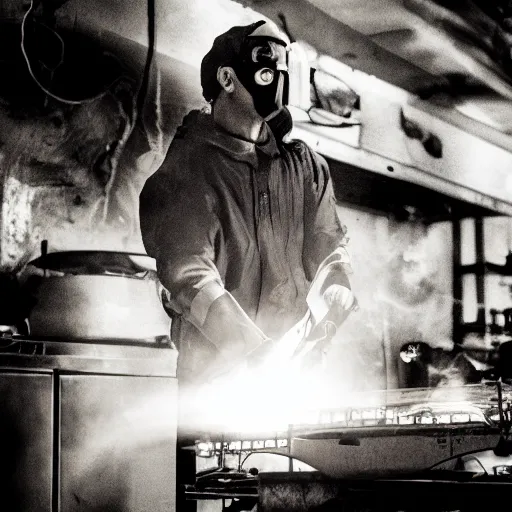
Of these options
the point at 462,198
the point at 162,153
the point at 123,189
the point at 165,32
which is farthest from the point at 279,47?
the point at 462,198

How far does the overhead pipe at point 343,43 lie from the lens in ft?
12.1

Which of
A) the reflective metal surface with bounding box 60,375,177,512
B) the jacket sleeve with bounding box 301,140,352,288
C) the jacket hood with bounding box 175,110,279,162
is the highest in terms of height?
the jacket hood with bounding box 175,110,279,162

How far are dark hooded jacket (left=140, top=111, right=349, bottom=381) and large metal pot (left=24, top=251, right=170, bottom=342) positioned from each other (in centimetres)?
9

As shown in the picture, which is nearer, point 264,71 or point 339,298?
point 264,71

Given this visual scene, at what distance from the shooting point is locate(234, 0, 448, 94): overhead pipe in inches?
145

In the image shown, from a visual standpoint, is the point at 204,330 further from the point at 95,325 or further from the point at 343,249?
the point at 343,249

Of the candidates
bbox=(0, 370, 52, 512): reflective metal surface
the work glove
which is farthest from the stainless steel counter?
the work glove

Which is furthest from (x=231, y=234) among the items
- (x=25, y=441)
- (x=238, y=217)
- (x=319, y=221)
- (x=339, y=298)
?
(x=25, y=441)

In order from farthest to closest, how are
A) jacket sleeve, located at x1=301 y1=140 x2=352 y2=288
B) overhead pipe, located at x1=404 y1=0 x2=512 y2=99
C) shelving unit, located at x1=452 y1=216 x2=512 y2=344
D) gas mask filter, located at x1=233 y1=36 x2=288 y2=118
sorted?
shelving unit, located at x1=452 y1=216 x2=512 y2=344 < overhead pipe, located at x1=404 y1=0 x2=512 y2=99 < jacket sleeve, located at x1=301 y1=140 x2=352 y2=288 < gas mask filter, located at x1=233 y1=36 x2=288 y2=118

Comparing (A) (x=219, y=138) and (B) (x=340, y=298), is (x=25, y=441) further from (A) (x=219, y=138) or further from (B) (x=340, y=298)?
(B) (x=340, y=298)

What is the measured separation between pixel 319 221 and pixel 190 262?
2.52 feet

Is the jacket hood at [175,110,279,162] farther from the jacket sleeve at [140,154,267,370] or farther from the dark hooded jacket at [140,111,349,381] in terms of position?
the jacket sleeve at [140,154,267,370]

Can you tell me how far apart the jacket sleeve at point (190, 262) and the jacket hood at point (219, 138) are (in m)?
0.19

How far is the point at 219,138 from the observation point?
135 inches
